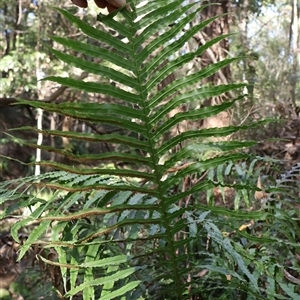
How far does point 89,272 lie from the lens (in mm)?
1028

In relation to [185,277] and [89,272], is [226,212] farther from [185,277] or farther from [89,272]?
[185,277]

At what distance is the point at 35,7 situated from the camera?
921 cm

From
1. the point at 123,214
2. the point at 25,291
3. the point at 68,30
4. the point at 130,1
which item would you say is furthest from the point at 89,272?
the point at 68,30

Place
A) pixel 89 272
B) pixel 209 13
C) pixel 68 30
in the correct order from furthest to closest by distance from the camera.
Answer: pixel 68 30 → pixel 209 13 → pixel 89 272

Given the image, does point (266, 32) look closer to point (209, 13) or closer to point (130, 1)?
point (209, 13)

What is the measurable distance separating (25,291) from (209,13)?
11.4ft

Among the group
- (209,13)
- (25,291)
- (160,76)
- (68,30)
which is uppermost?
Answer: (68,30)

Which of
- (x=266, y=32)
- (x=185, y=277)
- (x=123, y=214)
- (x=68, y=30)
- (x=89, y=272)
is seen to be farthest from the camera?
(x=266, y=32)

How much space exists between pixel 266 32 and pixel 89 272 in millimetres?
15460

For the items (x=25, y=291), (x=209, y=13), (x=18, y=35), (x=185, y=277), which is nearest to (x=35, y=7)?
(x=18, y=35)

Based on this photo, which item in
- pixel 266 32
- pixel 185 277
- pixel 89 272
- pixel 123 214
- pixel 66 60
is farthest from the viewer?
pixel 266 32

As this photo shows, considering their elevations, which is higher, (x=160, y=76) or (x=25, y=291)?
(x=160, y=76)

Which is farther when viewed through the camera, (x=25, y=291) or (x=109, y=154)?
(x=25, y=291)

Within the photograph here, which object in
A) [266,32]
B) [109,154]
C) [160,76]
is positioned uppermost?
[266,32]
